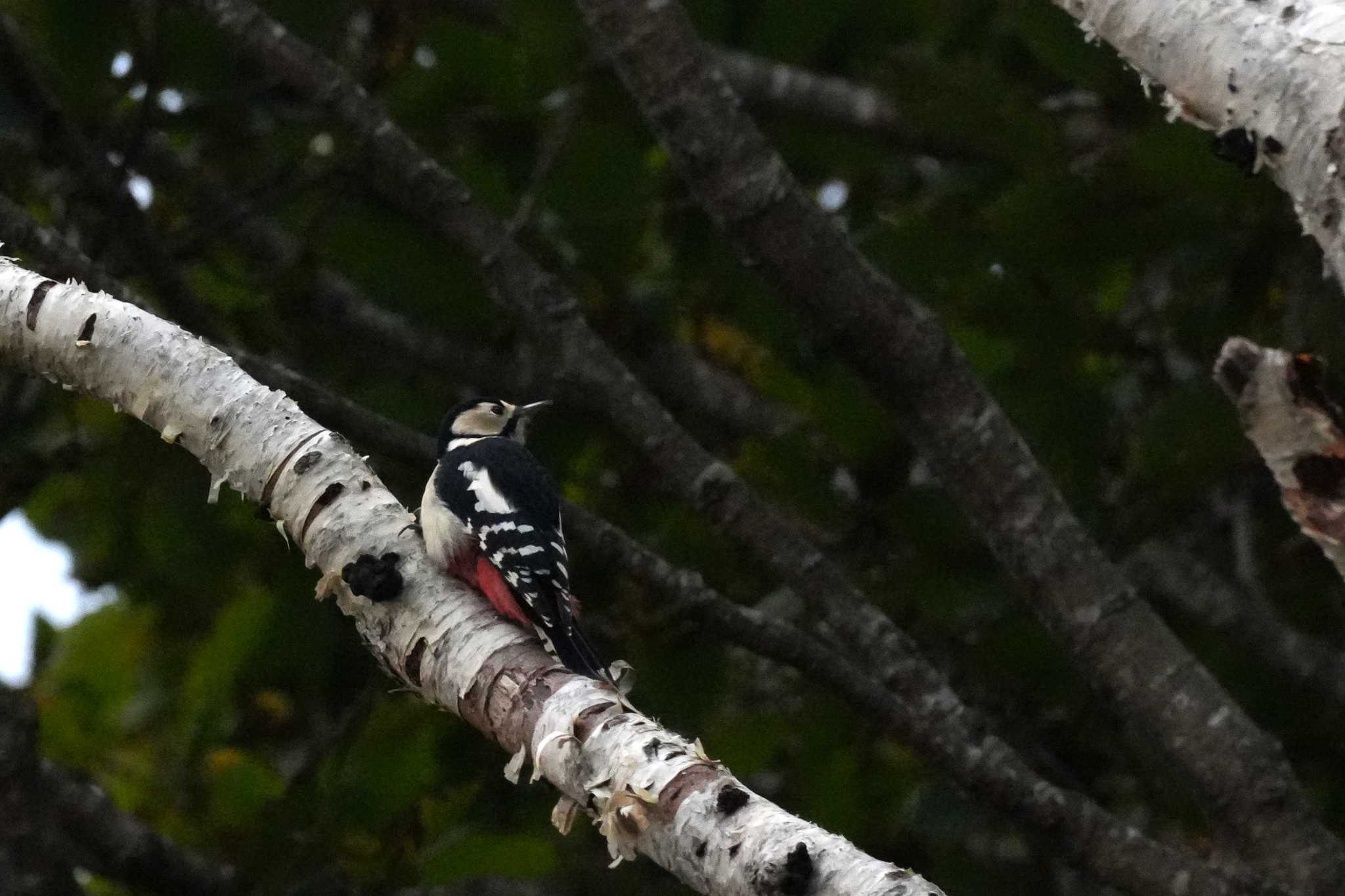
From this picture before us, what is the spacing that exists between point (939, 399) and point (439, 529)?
1079mm

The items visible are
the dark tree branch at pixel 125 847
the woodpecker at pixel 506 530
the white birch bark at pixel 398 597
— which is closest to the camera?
the white birch bark at pixel 398 597

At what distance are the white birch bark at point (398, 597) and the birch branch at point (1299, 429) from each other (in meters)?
1.02

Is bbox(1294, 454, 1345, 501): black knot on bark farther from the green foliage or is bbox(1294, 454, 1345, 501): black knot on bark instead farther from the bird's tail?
the bird's tail

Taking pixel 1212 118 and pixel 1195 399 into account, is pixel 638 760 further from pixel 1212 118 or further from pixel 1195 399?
pixel 1195 399

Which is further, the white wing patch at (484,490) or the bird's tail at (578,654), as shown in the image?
the white wing patch at (484,490)

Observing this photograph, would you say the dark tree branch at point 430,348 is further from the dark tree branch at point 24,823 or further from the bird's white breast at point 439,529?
the dark tree branch at point 24,823

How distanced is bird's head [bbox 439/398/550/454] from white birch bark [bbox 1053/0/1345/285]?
173cm

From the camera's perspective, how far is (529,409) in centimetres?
379

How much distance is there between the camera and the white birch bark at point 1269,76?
2.10 meters

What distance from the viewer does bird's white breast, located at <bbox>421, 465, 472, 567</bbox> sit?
2.61 meters

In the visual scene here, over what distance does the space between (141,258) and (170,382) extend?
1.28 metres

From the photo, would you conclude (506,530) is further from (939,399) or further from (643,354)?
(643,354)

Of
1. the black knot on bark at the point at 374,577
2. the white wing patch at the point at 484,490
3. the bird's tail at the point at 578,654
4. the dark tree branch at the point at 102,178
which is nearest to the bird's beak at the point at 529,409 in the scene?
the white wing patch at the point at 484,490

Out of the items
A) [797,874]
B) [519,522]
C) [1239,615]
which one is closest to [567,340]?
[519,522]
